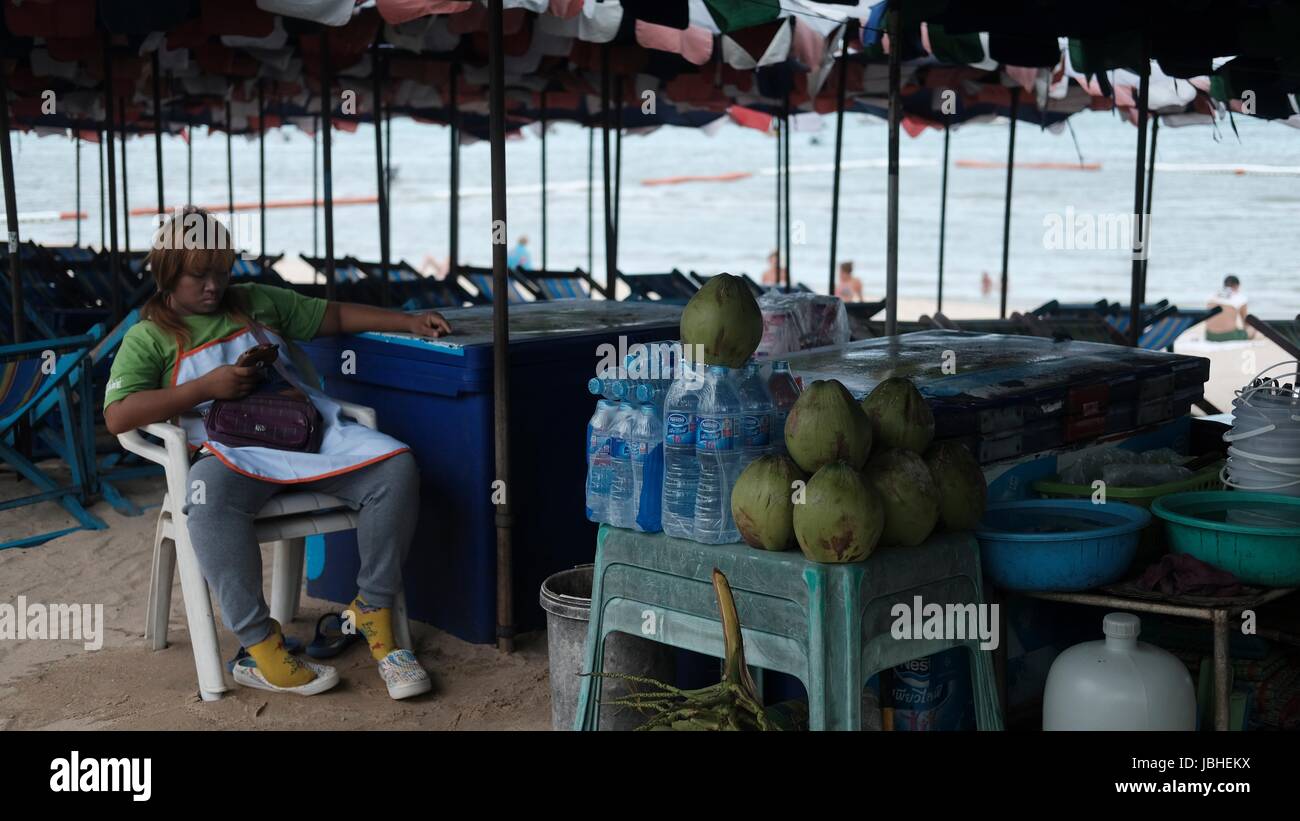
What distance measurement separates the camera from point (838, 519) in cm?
266

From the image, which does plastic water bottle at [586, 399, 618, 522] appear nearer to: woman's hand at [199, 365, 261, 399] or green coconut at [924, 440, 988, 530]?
green coconut at [924, 440, 988, 530]

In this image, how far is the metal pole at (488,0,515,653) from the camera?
423 cm

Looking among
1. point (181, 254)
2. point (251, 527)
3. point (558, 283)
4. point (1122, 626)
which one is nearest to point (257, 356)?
point (181, 254)

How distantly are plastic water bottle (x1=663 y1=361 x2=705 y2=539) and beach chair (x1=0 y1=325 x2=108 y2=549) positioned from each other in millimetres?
3802

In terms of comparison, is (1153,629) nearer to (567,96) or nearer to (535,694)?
(535,694)

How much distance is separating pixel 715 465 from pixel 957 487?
1.79 ft

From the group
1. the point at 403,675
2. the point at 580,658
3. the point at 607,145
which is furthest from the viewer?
the point at 607,145

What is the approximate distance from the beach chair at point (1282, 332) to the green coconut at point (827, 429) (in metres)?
2.49

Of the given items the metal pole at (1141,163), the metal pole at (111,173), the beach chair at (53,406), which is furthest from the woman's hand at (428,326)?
the metal pole at (111,173)

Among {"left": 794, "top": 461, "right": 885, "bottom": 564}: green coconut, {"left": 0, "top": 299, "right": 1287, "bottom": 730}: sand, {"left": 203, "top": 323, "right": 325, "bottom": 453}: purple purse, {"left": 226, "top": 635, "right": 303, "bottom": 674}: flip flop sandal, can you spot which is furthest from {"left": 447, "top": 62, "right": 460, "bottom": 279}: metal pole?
{"left": 794, "top": 461, "right": 885, "bottom": 564}: green coconut

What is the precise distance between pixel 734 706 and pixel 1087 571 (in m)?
0.91

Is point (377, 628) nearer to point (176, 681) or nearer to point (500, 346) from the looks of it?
point (176, 681)
